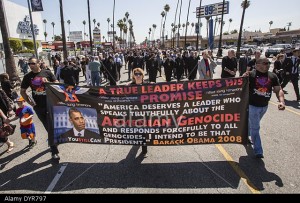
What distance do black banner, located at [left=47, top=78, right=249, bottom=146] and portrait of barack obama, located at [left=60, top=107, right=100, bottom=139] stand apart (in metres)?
0.06

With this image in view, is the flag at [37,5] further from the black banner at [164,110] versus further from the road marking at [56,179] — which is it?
the road marking at [56,179]

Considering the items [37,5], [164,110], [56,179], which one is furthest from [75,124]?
[37,5]

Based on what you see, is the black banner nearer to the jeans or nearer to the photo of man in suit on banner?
the photo of man in suit on banner

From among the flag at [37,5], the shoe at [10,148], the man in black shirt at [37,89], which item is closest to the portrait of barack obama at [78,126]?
the man in black shirt at [37,89]

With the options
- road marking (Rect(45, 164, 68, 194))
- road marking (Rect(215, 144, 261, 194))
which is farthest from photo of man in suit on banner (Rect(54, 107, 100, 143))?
road marking (Rect(215, 144, 261, 194))

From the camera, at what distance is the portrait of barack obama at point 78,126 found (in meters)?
4.42

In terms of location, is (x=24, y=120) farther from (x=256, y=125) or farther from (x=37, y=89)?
(x=256, y=125)

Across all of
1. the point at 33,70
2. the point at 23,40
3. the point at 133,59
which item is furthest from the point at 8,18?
the point at 33,70

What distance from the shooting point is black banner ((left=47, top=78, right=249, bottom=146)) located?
14.0ft

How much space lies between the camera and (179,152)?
4.80 m

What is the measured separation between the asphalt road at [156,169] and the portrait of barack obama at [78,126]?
54 centimetres

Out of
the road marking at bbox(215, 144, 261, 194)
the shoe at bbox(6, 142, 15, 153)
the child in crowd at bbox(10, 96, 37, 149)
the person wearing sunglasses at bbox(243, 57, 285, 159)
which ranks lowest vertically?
the shoe at bbox(6, 142, 15, 153)

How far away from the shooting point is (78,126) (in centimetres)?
444
